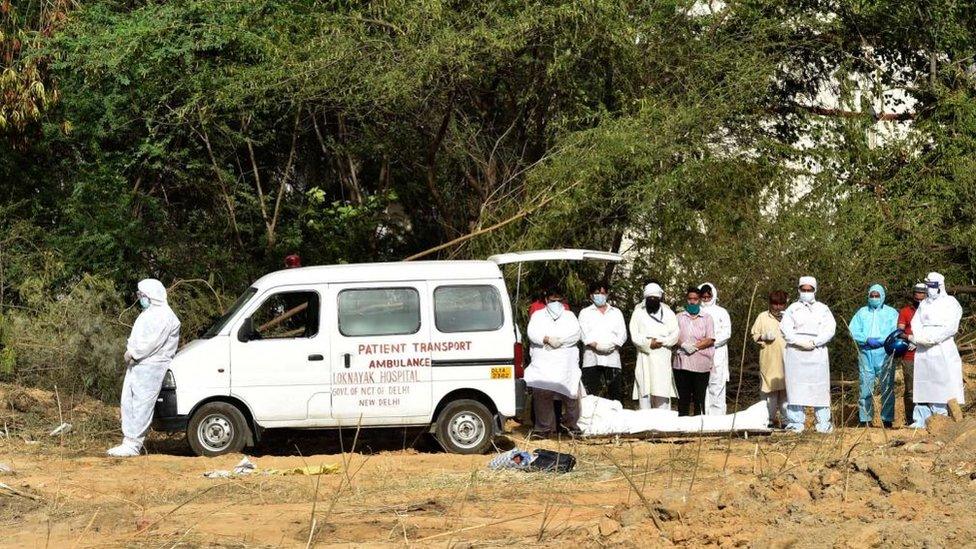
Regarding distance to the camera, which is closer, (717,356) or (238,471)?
(238,471)

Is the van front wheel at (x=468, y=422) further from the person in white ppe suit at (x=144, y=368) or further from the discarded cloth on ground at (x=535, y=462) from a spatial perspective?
the person in white ppe suit at (x=144, y=368)

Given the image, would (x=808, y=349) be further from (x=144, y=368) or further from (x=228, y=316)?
(x=144, y=368)

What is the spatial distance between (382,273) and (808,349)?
4.37 meters

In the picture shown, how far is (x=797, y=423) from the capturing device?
1505cm

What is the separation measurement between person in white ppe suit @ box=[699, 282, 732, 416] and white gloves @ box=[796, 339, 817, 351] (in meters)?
0.91

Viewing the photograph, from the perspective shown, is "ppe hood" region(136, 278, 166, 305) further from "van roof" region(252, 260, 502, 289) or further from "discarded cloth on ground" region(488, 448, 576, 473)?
"discarded cloth on ground" region(488, 448, 576, 473)

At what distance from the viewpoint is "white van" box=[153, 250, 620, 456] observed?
1356cm

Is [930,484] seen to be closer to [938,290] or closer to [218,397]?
[938,290]

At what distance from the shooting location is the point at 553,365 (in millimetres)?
14781

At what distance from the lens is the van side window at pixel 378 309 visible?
13672 millimetres

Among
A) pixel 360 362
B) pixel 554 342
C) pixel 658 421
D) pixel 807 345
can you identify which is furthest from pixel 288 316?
pixel 807 345

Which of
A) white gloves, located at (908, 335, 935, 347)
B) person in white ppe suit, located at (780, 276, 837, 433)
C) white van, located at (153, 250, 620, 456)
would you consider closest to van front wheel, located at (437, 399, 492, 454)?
white van, located at (153, 250, 620, 456)


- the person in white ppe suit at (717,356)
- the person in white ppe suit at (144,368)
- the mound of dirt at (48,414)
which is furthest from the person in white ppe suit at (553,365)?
the mound of dirt at (48,414)

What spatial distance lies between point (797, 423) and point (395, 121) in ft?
21.0
